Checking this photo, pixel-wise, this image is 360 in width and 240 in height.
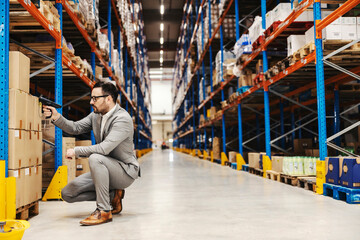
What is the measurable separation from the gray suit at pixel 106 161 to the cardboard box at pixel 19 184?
1.16 ft

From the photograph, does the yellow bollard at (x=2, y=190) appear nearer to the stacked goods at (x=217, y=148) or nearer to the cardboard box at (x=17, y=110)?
the cardboard box at (x=17, y=110)

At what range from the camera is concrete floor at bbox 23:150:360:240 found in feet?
8.63

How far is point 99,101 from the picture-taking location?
319 centimetres

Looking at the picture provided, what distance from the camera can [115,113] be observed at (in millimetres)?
3244

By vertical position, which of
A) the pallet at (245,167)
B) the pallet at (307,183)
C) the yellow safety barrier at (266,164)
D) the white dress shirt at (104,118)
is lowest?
the pallet at (245,167)

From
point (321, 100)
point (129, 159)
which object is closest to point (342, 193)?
point (321, 100)

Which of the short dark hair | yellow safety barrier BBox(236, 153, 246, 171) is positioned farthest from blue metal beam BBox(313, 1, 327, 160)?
yellow safety barrier BBox(236, 153, 246, 171)

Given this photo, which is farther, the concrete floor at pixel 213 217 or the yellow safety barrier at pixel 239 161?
the yellow safety barrier at pixel 239 161

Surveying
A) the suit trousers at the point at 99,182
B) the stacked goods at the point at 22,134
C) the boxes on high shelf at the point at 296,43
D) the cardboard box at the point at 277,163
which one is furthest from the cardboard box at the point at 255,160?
the stacked goods at the point at 22,134

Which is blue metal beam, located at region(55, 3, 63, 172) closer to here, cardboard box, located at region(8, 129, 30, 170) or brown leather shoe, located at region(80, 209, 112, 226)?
cardboard box, located at region(8, 129, 30, 170)

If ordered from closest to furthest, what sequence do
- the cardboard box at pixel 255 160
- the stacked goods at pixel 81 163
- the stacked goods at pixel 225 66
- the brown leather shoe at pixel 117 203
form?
the brown leather shoe at pixel 117 203 → the stacked goods at pixel 81 163 → the cardboard box at pixel 255 160 → the stacked goods at pixel 225 66

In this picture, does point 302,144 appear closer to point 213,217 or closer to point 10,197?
point 213,217

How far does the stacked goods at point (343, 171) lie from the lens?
152 inches

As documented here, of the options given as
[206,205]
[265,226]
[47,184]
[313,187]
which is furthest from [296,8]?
[47,184]
